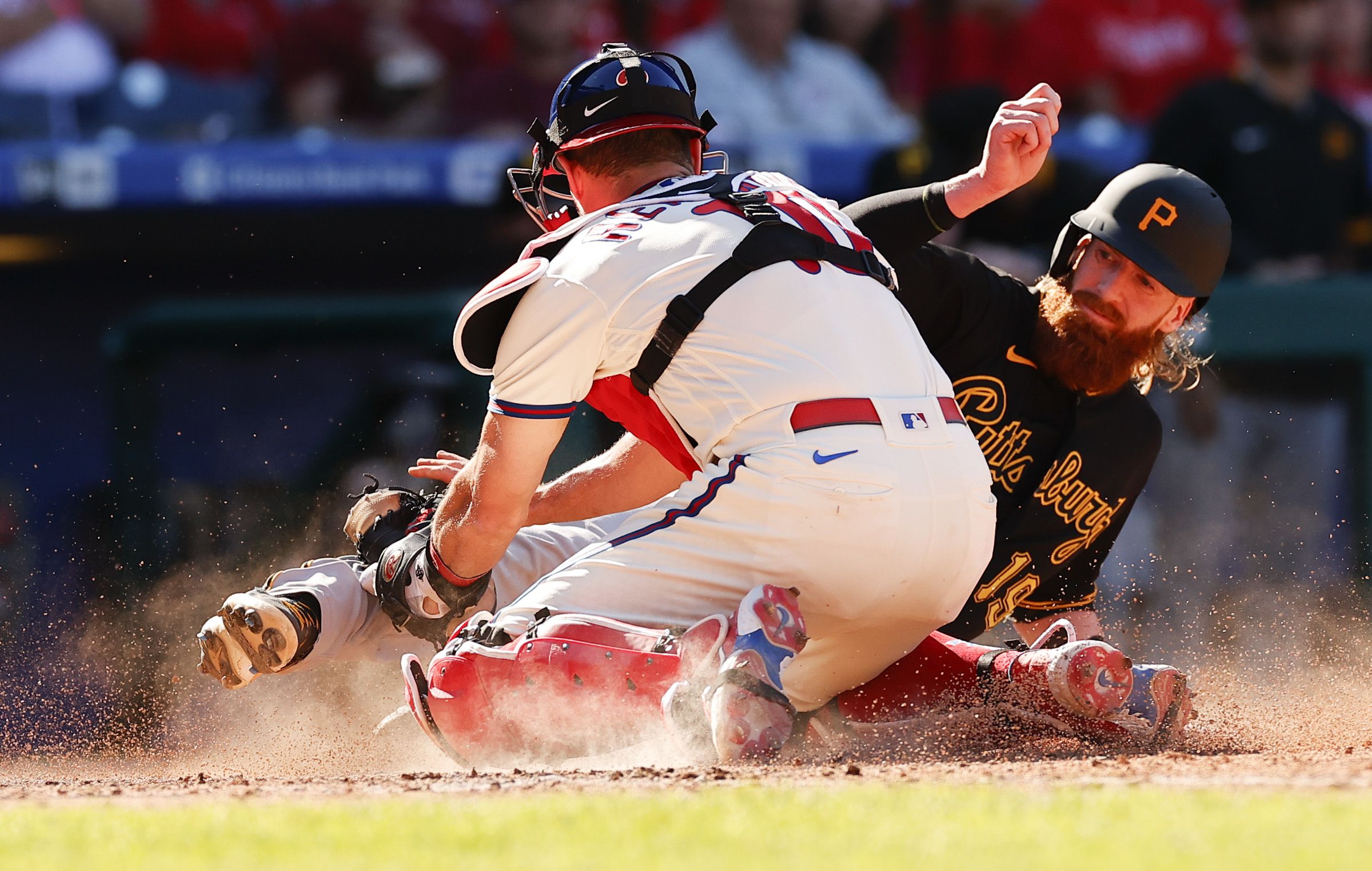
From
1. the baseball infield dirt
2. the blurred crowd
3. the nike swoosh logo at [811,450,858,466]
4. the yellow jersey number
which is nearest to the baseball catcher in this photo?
the nike swoosh logo at [811,450,858,466]

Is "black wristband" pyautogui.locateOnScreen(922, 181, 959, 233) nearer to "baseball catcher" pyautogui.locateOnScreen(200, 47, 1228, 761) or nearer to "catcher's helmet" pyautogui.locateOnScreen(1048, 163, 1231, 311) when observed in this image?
"baseball catcher" pyautogui.locateOnScreen(200, 47, 1228, 761)

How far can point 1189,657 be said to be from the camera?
18.6 ft

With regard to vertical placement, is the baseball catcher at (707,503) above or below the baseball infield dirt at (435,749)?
above

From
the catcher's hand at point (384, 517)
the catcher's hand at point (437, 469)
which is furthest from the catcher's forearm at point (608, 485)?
the catcher's hand at point (384, 517)

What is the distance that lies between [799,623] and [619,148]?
104 centimetres

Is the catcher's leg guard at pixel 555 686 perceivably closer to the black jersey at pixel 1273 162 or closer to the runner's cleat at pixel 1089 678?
the runner's cleat at pixel 1089 678

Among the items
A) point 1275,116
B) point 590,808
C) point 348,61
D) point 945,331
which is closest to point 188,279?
point 348,61

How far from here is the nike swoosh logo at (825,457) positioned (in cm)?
279

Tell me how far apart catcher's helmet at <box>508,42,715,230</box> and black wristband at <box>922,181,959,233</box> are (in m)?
0.57

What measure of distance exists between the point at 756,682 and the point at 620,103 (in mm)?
1198

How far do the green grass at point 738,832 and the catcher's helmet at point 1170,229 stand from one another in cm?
164

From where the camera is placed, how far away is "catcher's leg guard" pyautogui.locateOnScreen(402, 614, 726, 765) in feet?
9.27

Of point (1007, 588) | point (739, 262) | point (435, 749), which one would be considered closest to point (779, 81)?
point (1007, 588)

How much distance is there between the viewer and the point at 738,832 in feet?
6.63
